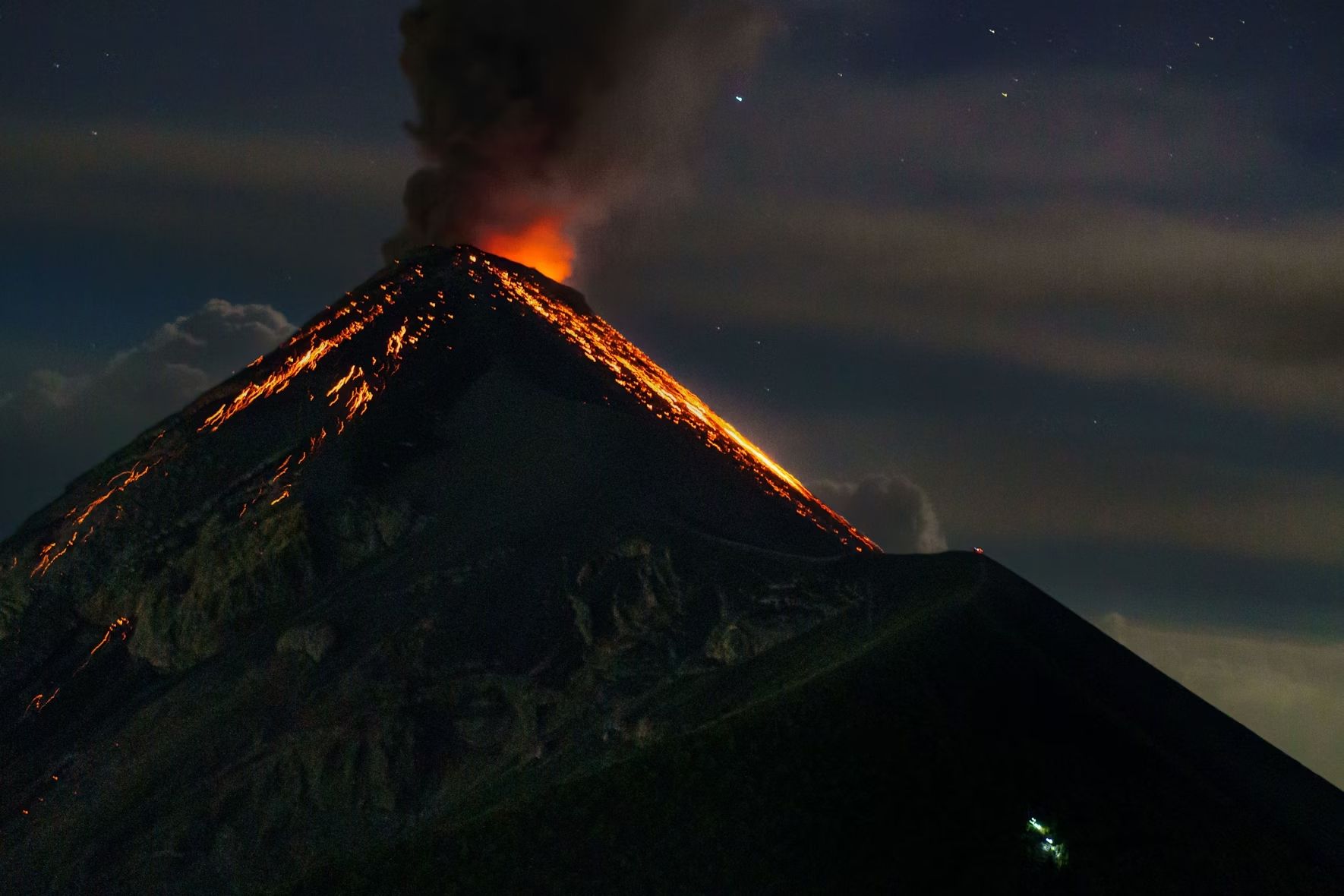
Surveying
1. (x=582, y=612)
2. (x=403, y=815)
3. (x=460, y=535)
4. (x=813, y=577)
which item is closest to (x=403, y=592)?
(x=460, y=535)

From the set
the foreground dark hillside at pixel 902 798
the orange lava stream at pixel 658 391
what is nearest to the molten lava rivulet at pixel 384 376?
the orange lava stream at pixel 658 391

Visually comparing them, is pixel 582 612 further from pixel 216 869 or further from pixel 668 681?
pixel 216 869

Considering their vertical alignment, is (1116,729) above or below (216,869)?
above

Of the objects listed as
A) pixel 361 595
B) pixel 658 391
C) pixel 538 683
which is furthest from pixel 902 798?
pixel 658 391

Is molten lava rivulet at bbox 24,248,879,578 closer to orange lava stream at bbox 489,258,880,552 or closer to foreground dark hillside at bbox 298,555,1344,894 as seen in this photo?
orange lava stream at bbox 489,258,880,552

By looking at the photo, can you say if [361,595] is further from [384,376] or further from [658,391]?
[658,391]

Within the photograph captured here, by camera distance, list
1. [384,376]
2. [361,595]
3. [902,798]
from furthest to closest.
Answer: [384,376] → [361,595] → [902,798]

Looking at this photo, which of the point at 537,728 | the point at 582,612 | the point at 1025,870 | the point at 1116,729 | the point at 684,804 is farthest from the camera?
the point at 582,612
